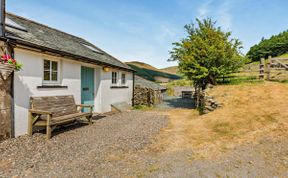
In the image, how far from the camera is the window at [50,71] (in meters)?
5.91

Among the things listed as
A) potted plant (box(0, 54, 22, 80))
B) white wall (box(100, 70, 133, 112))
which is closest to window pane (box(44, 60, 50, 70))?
potted plant (box(0, 54, 22, 80))

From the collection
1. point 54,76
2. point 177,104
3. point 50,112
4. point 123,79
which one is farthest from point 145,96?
point 50,112

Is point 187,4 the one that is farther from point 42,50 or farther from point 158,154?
point 158,154

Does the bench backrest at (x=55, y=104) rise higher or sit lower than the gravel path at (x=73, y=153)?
higher

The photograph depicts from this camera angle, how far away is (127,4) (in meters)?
9.72

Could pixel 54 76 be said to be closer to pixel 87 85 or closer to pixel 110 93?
pixel 87 85

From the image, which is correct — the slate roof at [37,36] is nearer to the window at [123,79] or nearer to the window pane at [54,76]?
the window pane at [54,76]

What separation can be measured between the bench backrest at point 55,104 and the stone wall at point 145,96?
7157mm

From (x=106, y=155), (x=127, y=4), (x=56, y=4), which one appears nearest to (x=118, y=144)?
(x=106, y=155)

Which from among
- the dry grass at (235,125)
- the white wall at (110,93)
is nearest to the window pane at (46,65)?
the white wall at (110,93)

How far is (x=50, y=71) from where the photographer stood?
605 cm

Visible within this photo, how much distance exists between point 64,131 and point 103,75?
4577 mm

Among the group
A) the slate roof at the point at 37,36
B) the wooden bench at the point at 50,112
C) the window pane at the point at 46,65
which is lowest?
the wooden bench at the point at 50,112

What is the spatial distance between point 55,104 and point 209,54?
905cm
